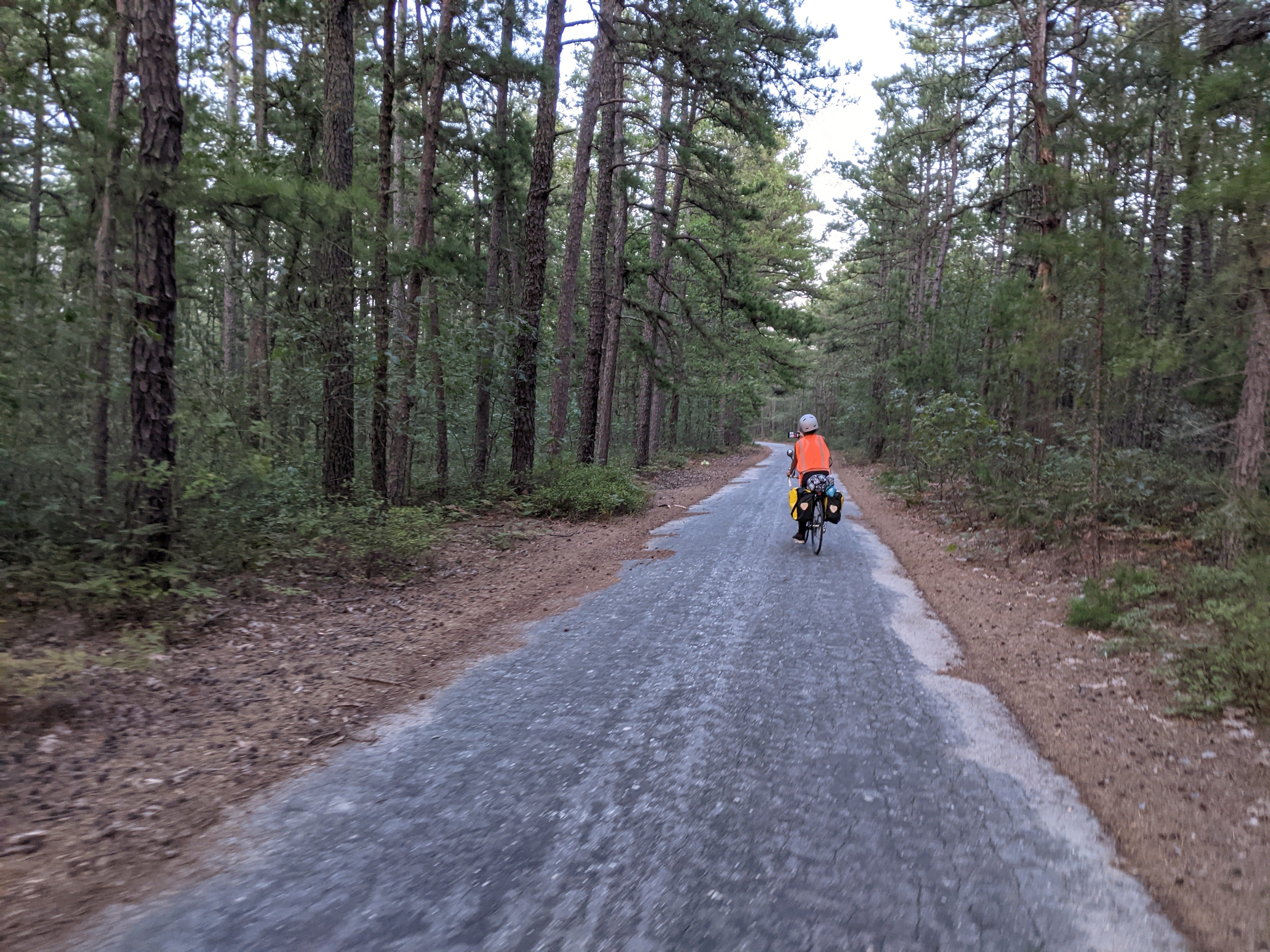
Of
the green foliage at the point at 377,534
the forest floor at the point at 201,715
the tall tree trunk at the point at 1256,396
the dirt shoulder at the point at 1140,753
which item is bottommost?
the forest floor at the point at 201,715

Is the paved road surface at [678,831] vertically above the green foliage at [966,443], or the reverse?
the green foliage at [966,443]

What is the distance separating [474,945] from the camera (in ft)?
8.51

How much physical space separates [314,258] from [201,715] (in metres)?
6.94

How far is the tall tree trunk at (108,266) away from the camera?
271 inches

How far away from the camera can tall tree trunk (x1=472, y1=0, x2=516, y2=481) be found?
1275 centimetres

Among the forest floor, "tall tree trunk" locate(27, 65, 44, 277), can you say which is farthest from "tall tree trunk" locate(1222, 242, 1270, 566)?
"tall tree trunk" locate(27, 65, 44, 277)

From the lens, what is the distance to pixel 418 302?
10266 mm

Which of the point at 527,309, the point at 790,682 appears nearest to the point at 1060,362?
the point at 790,682

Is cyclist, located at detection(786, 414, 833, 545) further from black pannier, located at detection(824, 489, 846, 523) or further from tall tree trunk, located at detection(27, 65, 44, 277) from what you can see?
tall tree trunk, located at detection(27, 65, 44, 277)

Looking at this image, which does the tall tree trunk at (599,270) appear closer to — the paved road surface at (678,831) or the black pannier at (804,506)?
the black pannier at (804,506)

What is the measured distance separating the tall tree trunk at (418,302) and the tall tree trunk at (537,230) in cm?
157

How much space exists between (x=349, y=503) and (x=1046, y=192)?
1043 centimetres

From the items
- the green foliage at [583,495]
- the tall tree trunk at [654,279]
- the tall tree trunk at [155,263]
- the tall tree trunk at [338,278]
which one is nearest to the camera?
the tall tree trunk at [155,263]

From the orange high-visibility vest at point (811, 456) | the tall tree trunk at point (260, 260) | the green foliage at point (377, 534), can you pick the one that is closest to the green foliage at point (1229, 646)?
the orange high-visibility vest at point (811, 456)
